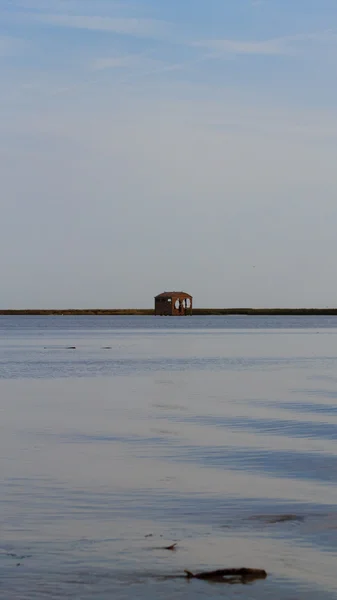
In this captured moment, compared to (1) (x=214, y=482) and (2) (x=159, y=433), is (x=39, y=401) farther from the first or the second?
(1) (x=214, y=482)

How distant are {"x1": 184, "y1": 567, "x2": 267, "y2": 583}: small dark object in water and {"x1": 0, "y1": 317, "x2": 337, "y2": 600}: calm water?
0.16 meters

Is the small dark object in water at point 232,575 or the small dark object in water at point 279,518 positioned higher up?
the small dark object in water at point 279,518

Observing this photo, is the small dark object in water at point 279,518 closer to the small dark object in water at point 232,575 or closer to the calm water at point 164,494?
the calm water at point 164,494

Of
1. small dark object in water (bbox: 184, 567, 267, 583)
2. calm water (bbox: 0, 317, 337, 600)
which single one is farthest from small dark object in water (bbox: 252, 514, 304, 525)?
small dark object in water (bbox: 184, 567, 267, 583)

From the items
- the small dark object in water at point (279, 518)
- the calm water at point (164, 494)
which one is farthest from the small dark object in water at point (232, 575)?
the small dark object in water at point (279, 518)

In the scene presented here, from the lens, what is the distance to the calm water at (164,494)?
11.3 metres

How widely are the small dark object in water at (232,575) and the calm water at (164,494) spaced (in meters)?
0.16

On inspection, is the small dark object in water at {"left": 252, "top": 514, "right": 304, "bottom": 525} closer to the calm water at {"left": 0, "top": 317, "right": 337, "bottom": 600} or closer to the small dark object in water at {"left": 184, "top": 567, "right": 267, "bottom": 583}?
the calm water at {"left": 0, "top": 317, "right": 337, "bottom": 600}

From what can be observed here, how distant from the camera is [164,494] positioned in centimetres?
1645

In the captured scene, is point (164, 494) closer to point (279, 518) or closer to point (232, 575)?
point (279, 518)

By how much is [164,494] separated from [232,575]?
5.12m

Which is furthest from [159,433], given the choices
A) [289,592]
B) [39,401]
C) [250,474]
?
[289,592]

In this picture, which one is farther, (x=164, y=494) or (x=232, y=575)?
(x=164, y=494)

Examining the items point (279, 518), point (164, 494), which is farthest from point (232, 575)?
point (164, 494)
